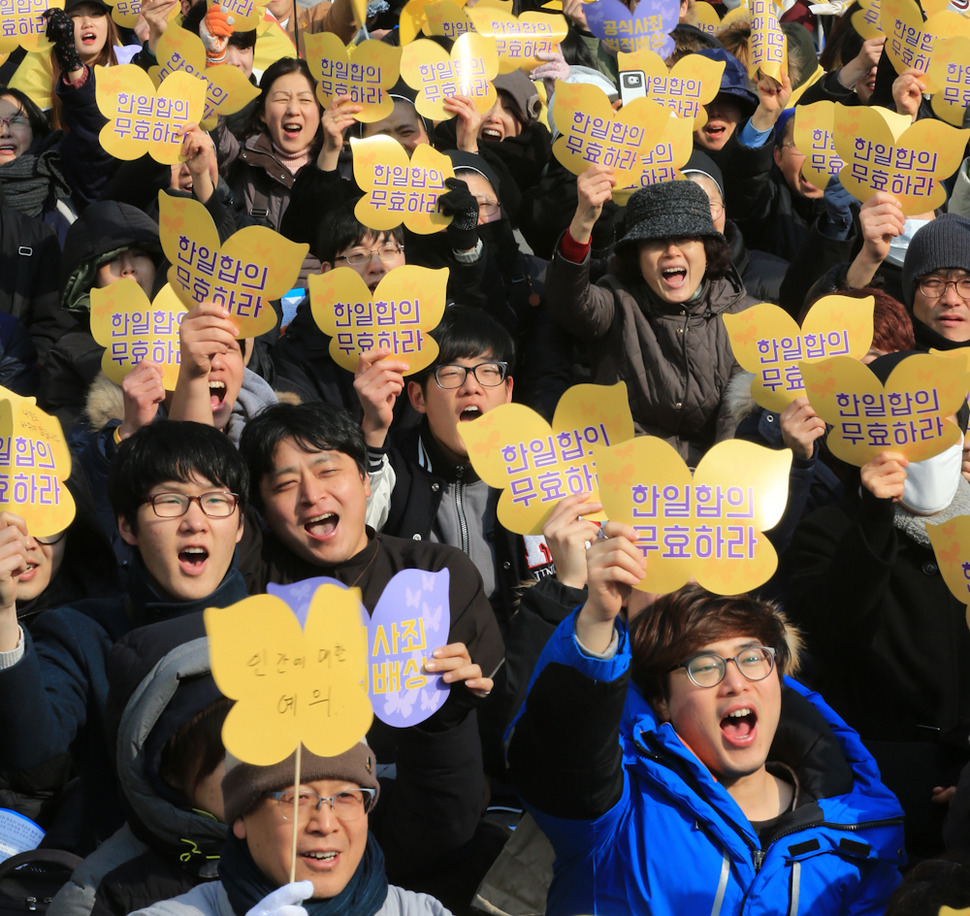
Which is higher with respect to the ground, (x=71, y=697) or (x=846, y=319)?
(x=846, y=319)

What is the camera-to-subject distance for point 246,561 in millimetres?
3871

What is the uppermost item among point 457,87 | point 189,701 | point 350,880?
point 457,87

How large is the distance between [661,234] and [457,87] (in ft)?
5.59

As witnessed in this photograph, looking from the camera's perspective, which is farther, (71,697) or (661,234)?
(661,234)

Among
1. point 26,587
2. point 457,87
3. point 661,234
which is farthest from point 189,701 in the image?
point 457,87

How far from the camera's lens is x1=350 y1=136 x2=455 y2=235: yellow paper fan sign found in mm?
5324

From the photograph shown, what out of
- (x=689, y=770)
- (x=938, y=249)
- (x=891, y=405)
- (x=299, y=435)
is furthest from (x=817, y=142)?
(x=689, y=770)

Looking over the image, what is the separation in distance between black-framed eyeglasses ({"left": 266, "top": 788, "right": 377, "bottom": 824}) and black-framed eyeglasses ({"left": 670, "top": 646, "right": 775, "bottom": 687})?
823 mm

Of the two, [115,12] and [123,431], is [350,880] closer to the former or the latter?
[123,431]

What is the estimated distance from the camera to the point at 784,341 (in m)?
4.33

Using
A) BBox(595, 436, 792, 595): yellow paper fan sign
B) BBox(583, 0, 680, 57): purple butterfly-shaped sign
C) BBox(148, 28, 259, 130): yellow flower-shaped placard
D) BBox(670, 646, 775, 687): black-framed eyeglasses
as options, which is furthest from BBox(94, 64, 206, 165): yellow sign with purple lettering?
BBox(670, 646, 775, 687): black-framed eyeglasses

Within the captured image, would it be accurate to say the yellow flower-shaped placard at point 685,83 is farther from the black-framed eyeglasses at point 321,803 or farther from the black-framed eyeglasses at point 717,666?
the black-framed eyeglasses at point 321,803

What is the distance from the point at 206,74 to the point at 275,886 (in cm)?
423

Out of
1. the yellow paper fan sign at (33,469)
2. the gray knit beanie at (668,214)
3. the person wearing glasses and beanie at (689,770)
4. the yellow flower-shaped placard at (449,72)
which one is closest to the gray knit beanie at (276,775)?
the person wearing glasses and beanie at (689,770)
